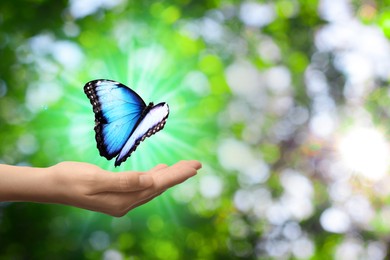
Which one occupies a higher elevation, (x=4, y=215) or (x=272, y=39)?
(x=272, y=39)

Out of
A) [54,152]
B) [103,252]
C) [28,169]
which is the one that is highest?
[28,169]

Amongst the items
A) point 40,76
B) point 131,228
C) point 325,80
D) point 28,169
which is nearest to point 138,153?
point 131,228

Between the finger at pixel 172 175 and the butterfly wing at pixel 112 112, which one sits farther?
the butterfly wing at pixel 112 112

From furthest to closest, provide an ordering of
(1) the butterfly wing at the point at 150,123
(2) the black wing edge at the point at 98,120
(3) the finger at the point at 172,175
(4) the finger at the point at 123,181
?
Result: 1. (1) the butterfly wing at the point at 150,123
2. (2) the black wing edge at the point at 98,120
3. (3) the finger at the point at 172,175
4. (4) the finger at the point at 123,181

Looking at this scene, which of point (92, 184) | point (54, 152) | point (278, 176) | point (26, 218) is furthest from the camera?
point (278, 176)

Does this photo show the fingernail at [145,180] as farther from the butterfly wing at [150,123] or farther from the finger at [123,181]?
the butterfly wing at [150,123]

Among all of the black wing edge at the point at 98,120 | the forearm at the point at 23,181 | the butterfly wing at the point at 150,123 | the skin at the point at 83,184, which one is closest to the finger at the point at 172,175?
the skin at the point at 83,184

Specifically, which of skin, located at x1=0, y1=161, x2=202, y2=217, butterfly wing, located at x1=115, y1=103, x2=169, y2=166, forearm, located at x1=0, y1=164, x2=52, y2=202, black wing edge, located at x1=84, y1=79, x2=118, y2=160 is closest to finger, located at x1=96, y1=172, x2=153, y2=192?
skin, located at x1=0, y1=161, x2=202, y2=217

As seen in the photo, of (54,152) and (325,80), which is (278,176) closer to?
(325,80)
